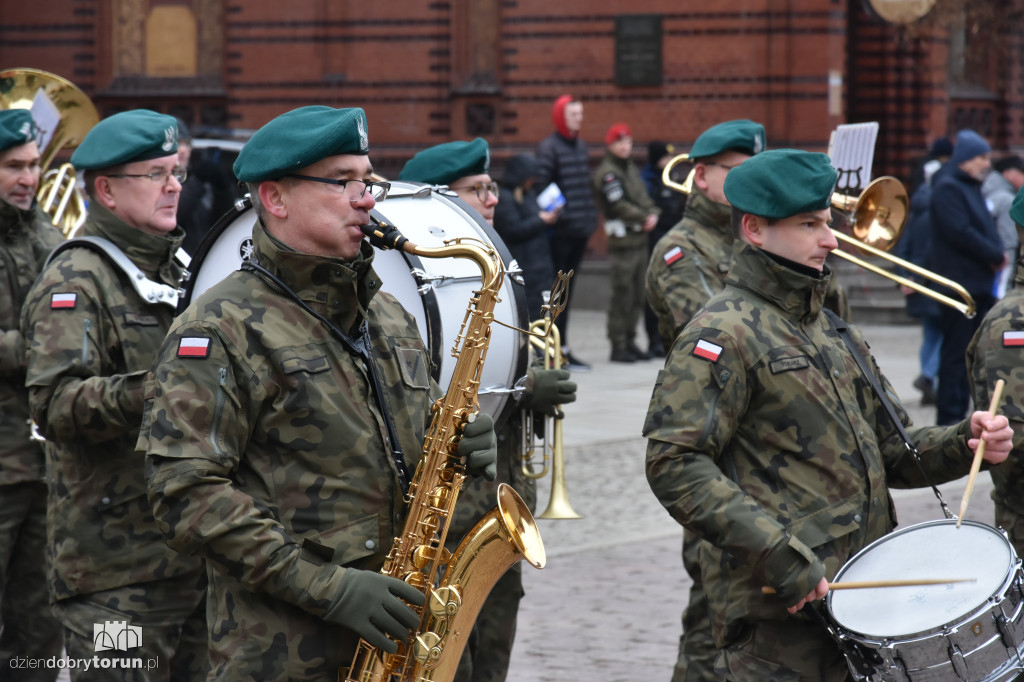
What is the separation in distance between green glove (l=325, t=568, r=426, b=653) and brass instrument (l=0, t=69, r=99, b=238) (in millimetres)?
4079

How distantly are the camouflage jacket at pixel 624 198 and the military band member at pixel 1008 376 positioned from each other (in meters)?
9.07

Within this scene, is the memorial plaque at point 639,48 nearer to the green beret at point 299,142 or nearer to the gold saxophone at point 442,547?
the gold saxophone at point 442,547

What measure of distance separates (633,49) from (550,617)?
12.2 metres

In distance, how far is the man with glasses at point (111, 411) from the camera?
429 centimetres

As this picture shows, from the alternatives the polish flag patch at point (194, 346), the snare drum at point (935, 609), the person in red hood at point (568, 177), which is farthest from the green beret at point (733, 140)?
the person in red hood at point (568, 177)

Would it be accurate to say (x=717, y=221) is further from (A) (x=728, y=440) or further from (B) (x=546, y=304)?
(A) (x=728, y=440)

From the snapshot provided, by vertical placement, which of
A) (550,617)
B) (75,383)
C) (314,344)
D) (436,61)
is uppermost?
(436,61)

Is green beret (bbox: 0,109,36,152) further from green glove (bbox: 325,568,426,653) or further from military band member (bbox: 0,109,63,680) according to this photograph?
green glove (bbox: 325,568,426,653)

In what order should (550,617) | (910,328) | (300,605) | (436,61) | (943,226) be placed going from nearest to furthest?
(300,605) < (550,617) < (943,226) < (910,328) < (436,61)

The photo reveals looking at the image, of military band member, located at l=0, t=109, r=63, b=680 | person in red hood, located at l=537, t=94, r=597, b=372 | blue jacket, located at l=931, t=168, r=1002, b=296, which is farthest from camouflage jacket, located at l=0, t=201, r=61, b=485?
person in red hood, located at l=537, t=94, r=597, b=372

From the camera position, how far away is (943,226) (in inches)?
436

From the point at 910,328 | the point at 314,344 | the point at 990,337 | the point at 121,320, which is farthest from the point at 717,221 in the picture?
the point at 910,328

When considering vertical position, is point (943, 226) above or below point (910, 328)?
above

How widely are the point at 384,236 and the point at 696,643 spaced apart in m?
2.64
